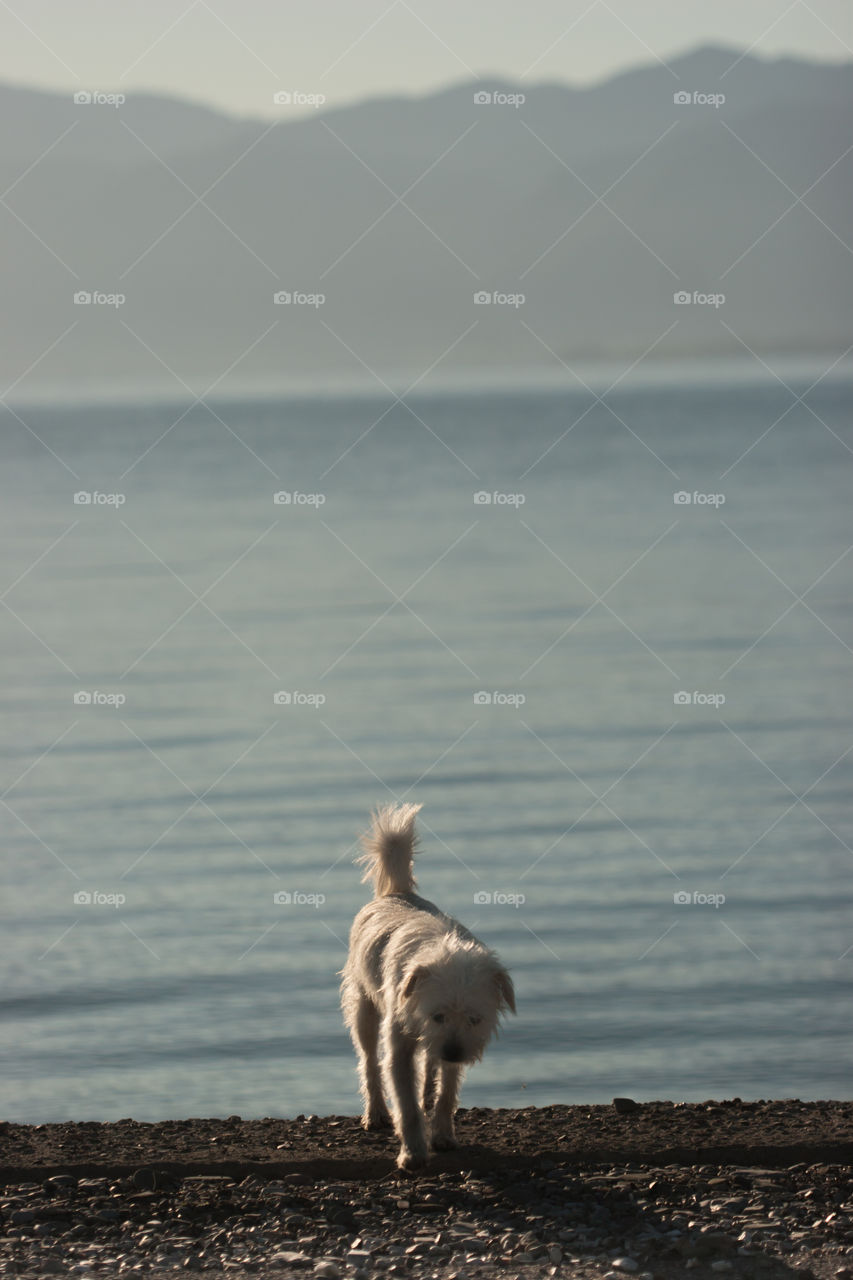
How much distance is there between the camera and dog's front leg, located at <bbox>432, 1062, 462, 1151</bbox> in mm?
7852

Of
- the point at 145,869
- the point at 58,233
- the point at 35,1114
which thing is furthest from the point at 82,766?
the point at 58,233

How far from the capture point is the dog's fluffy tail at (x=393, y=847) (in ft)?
28.9

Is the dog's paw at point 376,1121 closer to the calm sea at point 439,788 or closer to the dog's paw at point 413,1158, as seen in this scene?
the dog's paw at point 413,1158

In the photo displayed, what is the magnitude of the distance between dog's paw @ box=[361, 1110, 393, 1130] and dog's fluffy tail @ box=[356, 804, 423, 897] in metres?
1.08

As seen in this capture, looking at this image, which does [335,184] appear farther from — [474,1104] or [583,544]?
[474,1104]

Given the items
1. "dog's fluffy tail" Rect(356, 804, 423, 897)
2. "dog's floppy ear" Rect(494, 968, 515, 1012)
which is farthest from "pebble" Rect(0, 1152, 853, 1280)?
"dog's fluffy tail" Rect(356, 804, 423, 897)

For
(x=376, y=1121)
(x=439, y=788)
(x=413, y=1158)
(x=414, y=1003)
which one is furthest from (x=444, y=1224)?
(x=439, y=788)

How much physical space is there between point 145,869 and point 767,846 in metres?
5.26

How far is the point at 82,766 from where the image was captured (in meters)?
18.5

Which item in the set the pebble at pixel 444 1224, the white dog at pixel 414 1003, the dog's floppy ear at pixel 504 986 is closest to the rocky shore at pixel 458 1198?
the pebble at pixel 444 1224

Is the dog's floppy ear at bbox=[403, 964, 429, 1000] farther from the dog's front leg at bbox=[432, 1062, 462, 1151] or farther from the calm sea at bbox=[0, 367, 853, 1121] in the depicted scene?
the calm sea at bbox=[0, 367, 853, 1121]

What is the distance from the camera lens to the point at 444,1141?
7.83 meters

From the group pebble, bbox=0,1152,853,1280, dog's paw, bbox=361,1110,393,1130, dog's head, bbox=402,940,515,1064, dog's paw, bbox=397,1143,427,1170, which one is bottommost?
pebble, bbox=0,1152,853,1280

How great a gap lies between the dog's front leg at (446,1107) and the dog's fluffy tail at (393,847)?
1.25 m
